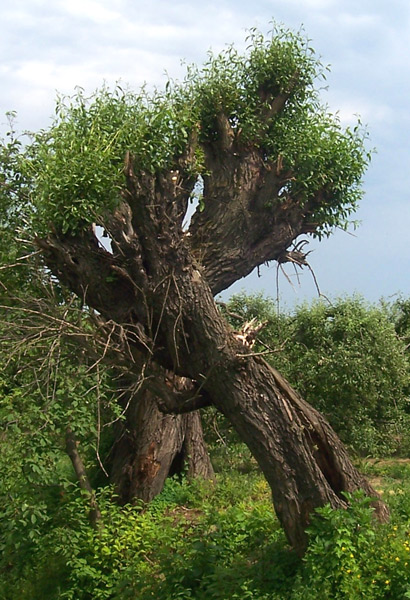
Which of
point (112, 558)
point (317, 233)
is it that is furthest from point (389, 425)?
point (112, 558)

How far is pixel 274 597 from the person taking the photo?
7.62 meters

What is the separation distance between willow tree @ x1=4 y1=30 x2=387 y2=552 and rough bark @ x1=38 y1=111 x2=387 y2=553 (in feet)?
0.05

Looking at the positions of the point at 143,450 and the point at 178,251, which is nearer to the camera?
the point at 178,251

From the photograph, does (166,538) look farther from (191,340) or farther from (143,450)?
(191,340)

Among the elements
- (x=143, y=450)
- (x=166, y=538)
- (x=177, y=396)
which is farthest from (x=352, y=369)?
(x=177, y=396)

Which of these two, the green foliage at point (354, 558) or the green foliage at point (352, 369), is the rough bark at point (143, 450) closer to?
the green foliage at point (352, 369)

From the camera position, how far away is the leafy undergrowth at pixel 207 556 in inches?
289

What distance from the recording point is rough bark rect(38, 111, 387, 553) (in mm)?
8117

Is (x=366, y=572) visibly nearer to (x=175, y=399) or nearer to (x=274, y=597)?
(x=274, y=597)

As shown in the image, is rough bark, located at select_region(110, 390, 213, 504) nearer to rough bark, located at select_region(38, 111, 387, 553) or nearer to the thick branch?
the thick branch

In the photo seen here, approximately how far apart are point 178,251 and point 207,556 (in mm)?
3846

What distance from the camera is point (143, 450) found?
12164 mm

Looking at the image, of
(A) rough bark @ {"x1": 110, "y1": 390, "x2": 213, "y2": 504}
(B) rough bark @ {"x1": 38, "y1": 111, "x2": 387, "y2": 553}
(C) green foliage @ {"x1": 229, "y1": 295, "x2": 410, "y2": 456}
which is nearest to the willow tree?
(B) rough bark @ {"x1": 38, "y1": 111, "x2": 387, "y2": 553}

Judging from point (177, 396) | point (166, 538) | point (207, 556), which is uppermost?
point (177, 396)
